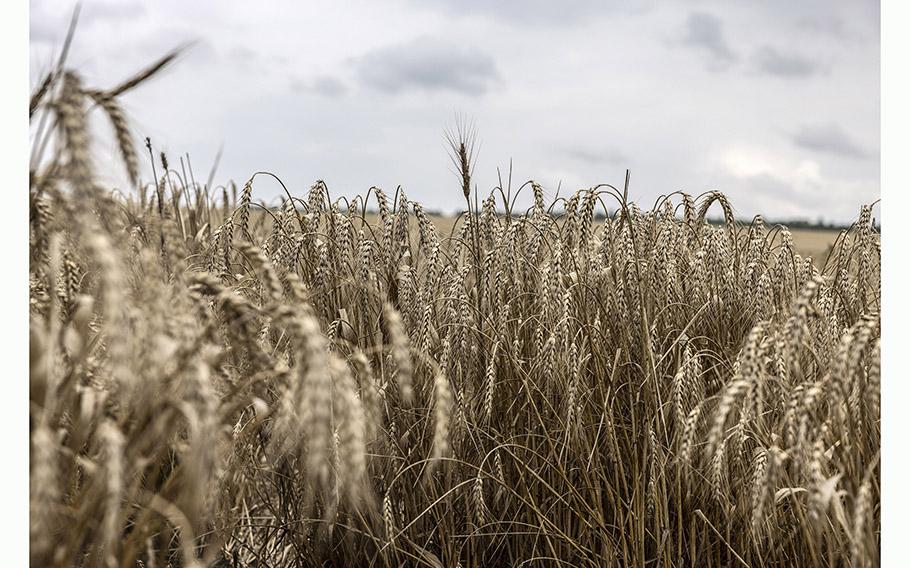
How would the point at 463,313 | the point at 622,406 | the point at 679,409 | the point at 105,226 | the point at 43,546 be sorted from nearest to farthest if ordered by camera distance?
the point at 43,546, the point at 105,226, the point at 679,409, the point at 463,313, the point at 622,406

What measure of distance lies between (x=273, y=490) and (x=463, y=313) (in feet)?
3.12

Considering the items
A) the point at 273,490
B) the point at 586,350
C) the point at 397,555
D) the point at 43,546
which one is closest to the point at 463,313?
the point at 586,350

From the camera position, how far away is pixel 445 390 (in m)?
1.55

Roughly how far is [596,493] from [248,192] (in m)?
1.53

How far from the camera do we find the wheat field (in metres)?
1.34

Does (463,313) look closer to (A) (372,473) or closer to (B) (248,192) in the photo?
(A) (372,473)

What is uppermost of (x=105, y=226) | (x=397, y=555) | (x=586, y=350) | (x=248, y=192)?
(x=248, y=192)

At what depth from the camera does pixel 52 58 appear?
4.83ft

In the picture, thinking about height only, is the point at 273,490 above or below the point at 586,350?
below

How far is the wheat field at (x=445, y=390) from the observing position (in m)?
1.34

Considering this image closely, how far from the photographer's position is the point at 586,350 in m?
2.75

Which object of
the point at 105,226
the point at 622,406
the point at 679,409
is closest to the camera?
the point at 105,226

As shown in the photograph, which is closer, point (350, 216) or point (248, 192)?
point (248, 192)
